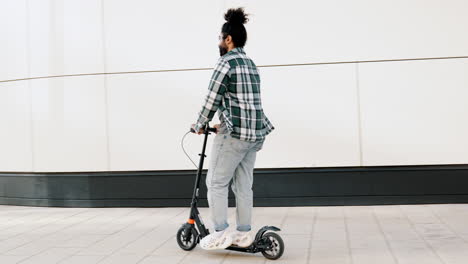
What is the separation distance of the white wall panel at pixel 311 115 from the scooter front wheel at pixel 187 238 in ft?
8.46

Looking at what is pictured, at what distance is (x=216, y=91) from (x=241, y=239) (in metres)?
1.17

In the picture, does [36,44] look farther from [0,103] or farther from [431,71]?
[431,71]

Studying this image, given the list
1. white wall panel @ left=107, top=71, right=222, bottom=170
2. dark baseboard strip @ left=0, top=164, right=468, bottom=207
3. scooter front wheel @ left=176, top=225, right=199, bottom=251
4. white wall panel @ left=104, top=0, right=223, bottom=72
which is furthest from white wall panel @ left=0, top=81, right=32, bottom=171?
scooter front wheel @ left=176, top=225, right=199, bottom=251

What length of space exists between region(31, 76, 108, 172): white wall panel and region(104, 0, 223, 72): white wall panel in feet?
1.54

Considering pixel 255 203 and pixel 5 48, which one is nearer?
pixel 255 203

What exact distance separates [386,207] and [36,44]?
476 cm

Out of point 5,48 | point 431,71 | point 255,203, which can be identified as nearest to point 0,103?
point 5,48

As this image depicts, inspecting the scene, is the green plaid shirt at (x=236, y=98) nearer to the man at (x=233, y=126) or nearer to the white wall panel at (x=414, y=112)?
the man at (x=233, y=126)

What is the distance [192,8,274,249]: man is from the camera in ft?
16.8

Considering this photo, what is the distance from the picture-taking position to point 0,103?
29.6 feet

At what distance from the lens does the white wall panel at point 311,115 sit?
25.6 ft

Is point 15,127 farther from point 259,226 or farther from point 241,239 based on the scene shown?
point 241,239

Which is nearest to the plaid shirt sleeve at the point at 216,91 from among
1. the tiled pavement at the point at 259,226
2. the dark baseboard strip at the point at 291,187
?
the tiled pavement at the point at 259,226

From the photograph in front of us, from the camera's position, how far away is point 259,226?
22.1 ft
